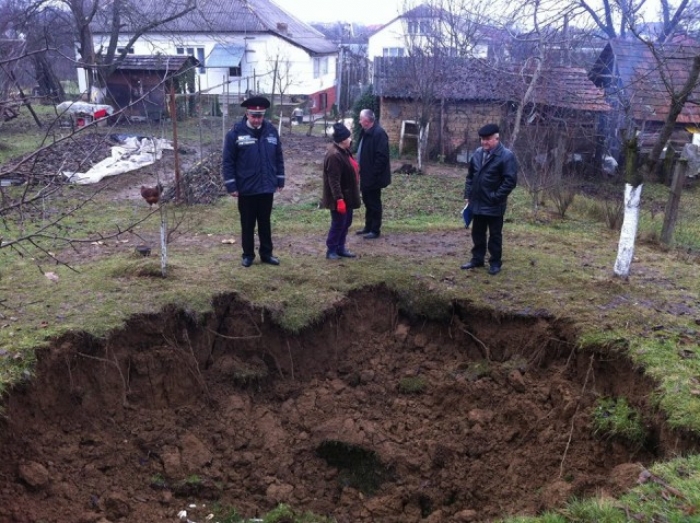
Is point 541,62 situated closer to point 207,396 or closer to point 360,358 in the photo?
point 360,358

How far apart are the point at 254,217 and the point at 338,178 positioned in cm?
108

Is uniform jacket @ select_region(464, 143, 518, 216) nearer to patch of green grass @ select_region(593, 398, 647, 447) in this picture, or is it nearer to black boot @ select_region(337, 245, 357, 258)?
black boot @ select_region(337, 245, 357, 258)

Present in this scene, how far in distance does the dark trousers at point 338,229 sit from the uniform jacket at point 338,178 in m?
0.16

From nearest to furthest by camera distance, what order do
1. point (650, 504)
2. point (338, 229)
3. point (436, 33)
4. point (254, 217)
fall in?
point (650, 504) → point (254, 217) → point (338, 229) → point (436, 33)

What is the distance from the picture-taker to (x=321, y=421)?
540 cm

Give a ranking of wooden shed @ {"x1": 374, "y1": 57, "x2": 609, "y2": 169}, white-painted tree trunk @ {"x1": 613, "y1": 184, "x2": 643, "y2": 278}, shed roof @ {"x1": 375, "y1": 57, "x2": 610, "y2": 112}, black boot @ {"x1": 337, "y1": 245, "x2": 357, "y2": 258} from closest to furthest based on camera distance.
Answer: white-painted tree trunk @ {"x1": 613, "y1": 184, "x2": 643, "y2": 278}, black boot @ {"x1": 337, "y1": 245, "x2": 357, "y2": 258}, wooden shed @ {"x1": 374, "y1": 57, "x2": 609, "y2": 169}, shed roof @ {"x1": 375, "y1": 57, "x2": 610, "y2": 112}

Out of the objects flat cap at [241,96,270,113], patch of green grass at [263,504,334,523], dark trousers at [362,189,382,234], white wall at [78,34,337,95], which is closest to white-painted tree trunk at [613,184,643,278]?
dark trousers at [362,189,382,234]

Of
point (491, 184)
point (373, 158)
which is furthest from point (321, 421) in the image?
point (373, 158)

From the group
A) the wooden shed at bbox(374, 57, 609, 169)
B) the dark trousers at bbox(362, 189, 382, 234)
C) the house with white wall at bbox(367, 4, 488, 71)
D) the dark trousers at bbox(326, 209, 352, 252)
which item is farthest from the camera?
the house with white wall at bbox(367, 4, 488, 71)

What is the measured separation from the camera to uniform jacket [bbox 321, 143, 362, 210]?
701 cm

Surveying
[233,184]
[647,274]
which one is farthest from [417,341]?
[647,274]

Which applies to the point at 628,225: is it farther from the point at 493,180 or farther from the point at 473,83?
the point at 473,83

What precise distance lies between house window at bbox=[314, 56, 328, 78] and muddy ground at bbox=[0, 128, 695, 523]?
1218 inches

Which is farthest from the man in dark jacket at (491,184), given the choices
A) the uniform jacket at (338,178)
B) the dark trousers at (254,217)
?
the dark trousers at (254,217)
